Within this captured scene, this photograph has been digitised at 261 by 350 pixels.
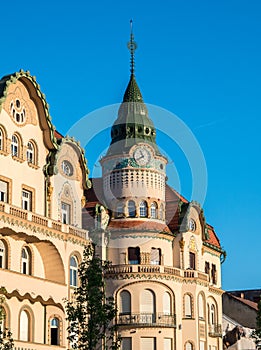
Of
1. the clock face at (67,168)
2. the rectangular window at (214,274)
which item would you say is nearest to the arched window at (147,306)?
the clock face at (67,168)

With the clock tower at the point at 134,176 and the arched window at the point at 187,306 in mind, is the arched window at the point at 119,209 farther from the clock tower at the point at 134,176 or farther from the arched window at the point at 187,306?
the arched window at the point at 187,306

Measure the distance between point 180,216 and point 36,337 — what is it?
21435mm

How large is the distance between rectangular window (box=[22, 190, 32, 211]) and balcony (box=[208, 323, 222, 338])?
24.8 m

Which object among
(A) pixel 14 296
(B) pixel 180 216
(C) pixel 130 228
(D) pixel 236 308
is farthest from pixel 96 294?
(D) pixel 236 308

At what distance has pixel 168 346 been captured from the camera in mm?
67188

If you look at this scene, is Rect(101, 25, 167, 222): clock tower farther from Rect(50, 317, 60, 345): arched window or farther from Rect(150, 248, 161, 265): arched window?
Rect(50, 317, 60, 345): arched window

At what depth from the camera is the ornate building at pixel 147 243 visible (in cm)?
6662

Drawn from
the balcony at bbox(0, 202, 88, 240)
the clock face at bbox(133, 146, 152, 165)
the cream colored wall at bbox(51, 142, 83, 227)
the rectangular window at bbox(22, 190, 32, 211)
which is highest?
the clock face at bbox(133, 146, 152, 165)

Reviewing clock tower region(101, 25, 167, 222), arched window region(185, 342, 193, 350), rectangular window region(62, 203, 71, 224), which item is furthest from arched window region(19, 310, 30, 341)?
arched window region(185, 342, 193, 350)

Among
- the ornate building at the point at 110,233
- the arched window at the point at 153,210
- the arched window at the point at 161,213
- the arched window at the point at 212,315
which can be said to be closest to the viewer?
the ornate building at the point at 110,233

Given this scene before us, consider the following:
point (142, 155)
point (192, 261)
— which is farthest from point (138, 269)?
point (142, 155)

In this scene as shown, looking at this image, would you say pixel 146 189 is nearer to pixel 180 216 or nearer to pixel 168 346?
pixel 180 216

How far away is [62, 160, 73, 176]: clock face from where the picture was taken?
198 ft

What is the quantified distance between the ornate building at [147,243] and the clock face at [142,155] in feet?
0.27
